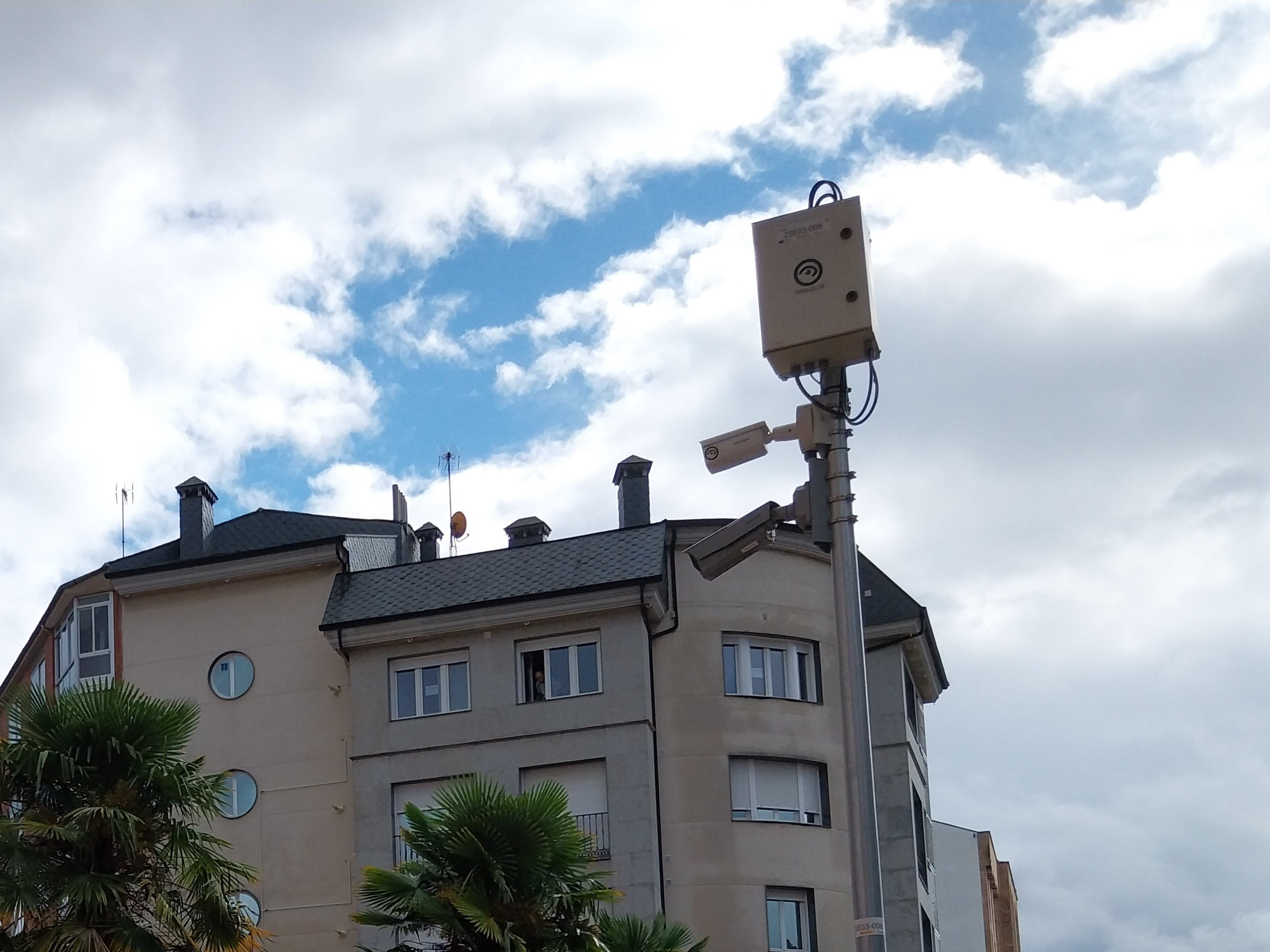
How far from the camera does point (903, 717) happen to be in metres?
42.5

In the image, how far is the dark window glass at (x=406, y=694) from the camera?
129ft

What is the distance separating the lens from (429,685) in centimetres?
3941

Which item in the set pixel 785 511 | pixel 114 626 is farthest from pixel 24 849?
pixel 114 626

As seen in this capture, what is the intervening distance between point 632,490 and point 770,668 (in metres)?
6.64

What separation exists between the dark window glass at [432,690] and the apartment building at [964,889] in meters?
24.6

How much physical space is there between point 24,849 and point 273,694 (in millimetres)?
18991

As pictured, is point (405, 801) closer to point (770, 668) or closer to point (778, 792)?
point (778, 792)

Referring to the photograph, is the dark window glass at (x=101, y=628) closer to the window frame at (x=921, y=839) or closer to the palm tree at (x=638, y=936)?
the window frame at (x=921, y=839)

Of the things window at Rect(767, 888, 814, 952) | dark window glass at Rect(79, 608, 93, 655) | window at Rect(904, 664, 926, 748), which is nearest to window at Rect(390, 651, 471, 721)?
window at Rect(767, 888, 814, 952)

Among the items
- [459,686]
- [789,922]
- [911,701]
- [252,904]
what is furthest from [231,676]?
[911,701]

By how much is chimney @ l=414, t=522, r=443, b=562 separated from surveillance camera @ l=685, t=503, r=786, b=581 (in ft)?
116

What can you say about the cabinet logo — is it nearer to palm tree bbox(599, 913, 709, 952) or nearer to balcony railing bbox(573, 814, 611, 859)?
palm tree bbox(599, 913, 709, 952)

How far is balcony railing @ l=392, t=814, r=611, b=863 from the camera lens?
36906 mm

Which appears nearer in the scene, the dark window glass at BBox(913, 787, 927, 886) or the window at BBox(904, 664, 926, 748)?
the dark window glass at BBox(913, 787, 927, 886)
